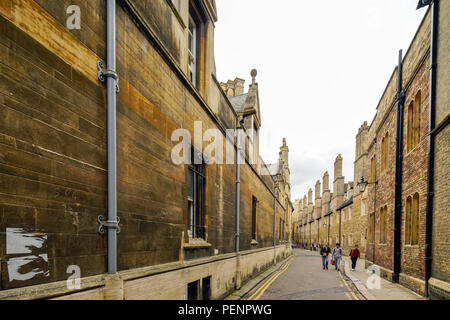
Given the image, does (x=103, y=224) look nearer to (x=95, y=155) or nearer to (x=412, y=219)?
(x=95, y=155)

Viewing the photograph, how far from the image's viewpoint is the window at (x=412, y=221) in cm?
927

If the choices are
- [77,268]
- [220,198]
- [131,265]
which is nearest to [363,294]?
[220,198]

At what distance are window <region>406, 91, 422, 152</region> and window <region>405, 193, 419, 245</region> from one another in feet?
6.72

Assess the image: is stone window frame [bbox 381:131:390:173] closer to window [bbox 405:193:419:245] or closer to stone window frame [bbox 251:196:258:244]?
window [bbox 405:193:419:245]

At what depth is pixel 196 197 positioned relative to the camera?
7.23 metres

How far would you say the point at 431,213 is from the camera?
7.76 meters

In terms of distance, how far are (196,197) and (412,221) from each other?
8.21m

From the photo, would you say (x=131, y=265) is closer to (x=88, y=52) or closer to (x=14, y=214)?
(x=14, y=214)

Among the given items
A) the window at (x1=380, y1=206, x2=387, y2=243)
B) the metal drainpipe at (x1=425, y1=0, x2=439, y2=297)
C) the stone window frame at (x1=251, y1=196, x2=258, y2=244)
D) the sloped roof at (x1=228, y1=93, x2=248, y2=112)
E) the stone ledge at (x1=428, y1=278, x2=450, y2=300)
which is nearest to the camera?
the stone ledge at (x1=428, y1=278, x2=450, y2=300)

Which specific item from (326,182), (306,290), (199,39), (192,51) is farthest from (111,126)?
(326,182)

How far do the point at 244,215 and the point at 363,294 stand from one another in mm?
5387

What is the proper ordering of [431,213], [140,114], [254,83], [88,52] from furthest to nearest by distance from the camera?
[254,83] → [431,213] → [140,114] → [88,52]

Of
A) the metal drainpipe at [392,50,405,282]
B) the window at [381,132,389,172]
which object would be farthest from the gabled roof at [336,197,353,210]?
the metal drainpipe at [392,50,405,282]

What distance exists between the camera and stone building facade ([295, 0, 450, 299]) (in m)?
7.30
